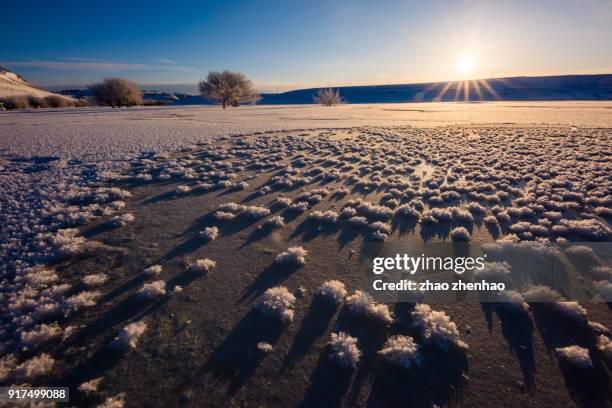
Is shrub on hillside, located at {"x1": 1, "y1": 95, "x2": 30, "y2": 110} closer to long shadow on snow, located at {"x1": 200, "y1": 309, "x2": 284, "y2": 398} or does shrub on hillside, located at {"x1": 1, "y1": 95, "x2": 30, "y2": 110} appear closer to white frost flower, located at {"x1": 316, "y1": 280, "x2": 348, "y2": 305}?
long shadow on snow, located at {"x1": 200, "y1": 309, "x2": 284, "y2": 398}

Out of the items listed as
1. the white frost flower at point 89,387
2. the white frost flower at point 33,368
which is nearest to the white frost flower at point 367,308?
the white frost flower at point 89,387

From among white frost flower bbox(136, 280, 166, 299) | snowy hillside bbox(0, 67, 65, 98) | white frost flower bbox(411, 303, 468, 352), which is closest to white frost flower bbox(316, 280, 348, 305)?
white frost flower bbox(411, 303, 468, 352)

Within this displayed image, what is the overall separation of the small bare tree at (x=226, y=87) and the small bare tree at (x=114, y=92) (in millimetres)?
18928

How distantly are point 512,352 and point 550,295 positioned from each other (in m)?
1.83

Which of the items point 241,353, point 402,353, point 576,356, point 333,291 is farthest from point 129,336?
point 576,356

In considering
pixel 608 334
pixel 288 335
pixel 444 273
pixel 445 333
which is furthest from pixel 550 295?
pixel 288 335

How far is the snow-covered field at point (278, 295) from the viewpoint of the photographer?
11.9 feet

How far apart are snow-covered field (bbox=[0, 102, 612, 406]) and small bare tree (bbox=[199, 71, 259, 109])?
6594cm

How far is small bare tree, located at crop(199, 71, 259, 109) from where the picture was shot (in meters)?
71.8

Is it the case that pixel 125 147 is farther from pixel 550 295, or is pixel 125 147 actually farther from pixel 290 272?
pixel 550 295

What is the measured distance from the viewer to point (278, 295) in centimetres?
504

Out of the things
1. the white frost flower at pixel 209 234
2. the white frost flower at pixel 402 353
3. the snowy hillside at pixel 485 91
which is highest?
the snowy hillside at pixel 485 91

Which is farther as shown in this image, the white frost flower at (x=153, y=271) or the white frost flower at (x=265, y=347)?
the white frost flower at (x=153, y=271)

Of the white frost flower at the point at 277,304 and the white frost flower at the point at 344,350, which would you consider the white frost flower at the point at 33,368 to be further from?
the white frost flower at the point at 344,350
